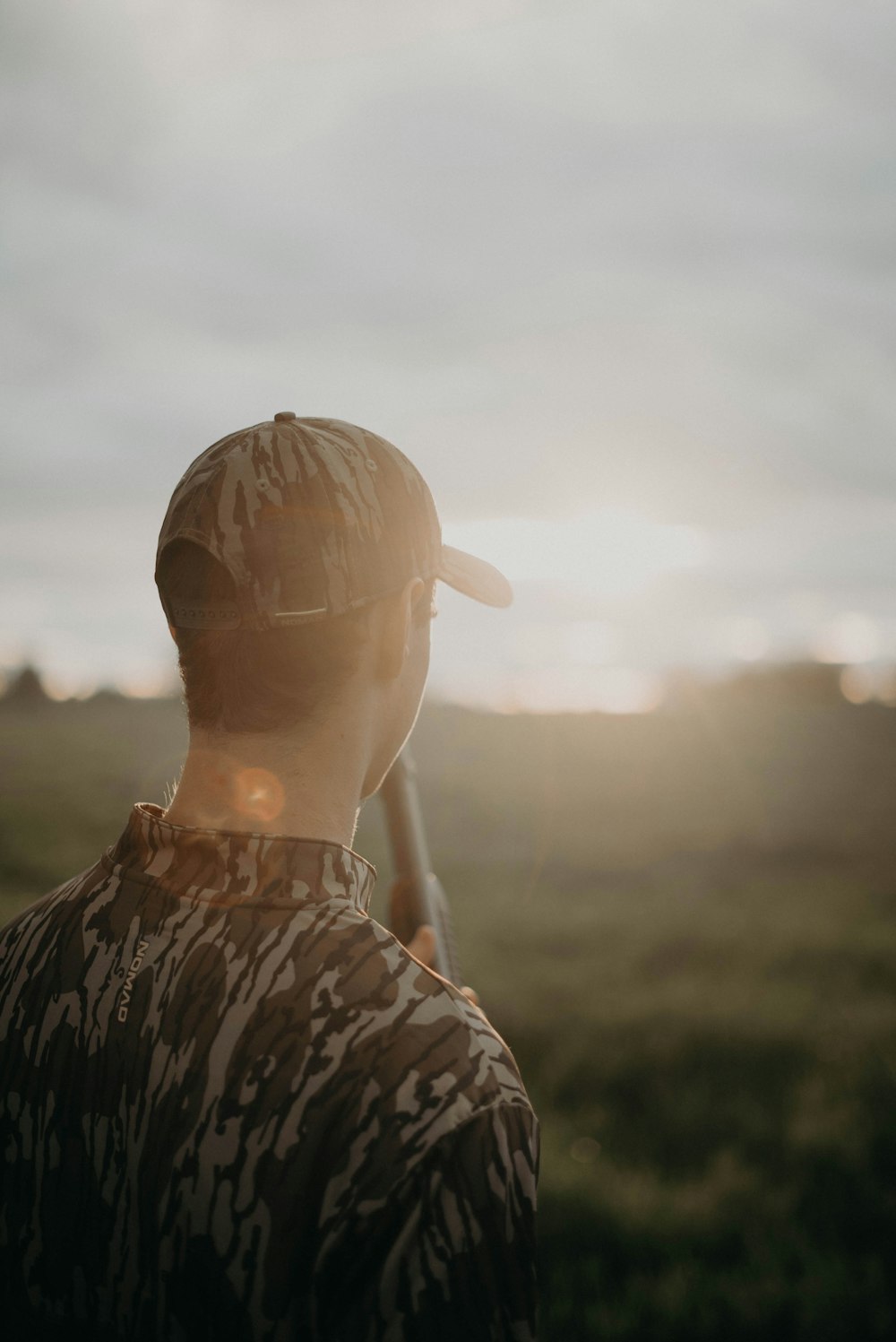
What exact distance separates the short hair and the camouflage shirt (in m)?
0.23

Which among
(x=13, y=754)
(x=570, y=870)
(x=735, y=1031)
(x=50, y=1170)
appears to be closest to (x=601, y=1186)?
(x=735, y=1031)

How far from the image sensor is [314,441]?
176 cm

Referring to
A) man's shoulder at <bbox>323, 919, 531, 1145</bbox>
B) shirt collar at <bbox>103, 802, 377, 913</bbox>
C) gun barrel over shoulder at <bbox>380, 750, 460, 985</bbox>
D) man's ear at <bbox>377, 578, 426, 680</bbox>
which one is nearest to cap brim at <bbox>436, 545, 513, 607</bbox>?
man's ear at <bbox>377, 578, 426, 680</bbox>

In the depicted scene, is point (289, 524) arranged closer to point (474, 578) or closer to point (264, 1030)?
point (474, 578)

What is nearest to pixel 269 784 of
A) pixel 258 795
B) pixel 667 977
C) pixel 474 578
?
pixel 258 795

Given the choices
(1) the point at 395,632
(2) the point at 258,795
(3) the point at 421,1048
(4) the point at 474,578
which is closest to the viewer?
(3) the point at 421,1048

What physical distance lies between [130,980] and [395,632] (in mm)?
797

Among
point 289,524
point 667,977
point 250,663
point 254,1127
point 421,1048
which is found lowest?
point 667,977

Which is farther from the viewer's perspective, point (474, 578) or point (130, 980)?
point (474, 578)

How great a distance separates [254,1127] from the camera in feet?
4.44

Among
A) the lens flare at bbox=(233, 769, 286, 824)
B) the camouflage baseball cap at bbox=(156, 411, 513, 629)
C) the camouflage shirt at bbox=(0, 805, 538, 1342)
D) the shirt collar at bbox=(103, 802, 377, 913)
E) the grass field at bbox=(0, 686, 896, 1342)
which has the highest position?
the camouflage baseball cap at bbox=(156, 411, 513, 629)

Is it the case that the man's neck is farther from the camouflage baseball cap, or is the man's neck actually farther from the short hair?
the camouflage baseball cap

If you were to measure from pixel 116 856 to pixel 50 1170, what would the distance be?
0.53 meters

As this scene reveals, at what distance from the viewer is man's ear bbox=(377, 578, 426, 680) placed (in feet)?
5.84
